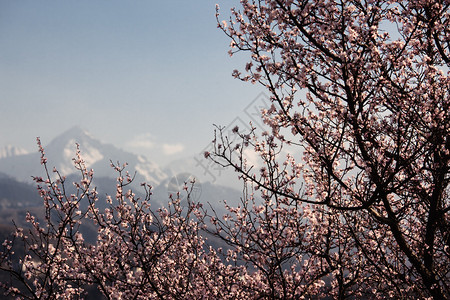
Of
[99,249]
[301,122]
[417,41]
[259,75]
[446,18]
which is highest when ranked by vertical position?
[446,18]

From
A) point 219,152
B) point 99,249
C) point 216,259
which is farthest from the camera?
point 216,259

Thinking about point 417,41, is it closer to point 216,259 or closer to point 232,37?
point 232,37

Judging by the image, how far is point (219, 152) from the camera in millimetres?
6871

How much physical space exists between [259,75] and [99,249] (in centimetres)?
764

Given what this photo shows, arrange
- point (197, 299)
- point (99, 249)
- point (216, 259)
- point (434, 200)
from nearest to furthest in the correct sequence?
point (434, 200) → point (197, 299) → point (99, 249) → point (216, 259)

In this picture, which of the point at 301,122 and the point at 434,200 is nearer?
the point at 301,122

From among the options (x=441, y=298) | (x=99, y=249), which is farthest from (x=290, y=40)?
(x=99, y=249)

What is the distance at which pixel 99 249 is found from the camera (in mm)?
10672

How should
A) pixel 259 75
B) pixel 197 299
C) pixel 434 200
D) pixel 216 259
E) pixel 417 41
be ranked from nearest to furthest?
pixel 259 75 < pixel 434 200 < pixel 417 41 < pixel 197 299 < pixel 216 259

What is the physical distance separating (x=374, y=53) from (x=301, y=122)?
2.13 meters

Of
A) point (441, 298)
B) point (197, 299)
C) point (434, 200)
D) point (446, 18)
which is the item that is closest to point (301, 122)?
point (434, 200)

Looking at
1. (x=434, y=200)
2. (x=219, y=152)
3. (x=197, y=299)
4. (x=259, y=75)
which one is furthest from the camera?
(x=197, y=299)

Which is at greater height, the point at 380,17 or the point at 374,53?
the point at 380,17

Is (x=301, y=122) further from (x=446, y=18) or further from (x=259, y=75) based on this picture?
(x=446, y=18)
